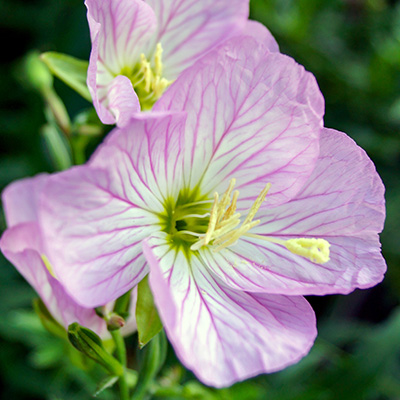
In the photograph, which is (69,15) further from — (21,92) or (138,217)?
(138,217)

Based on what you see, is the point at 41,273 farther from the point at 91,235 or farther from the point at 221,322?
Result: the point at 221,322

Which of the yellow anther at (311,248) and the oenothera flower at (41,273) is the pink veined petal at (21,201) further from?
the yellow anther at (311,248)

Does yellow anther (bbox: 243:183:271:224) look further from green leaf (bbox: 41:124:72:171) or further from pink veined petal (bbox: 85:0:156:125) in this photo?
green leaf (bbox: 41:124:72:171)

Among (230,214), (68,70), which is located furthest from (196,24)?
(230,214)

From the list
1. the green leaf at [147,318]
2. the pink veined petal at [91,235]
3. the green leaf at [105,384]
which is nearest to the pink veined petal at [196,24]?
the pink veined petal at [91,235]

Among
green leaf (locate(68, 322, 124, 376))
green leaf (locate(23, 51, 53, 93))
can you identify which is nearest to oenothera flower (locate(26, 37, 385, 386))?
green leaf (locate(68, 322, 124, 376))


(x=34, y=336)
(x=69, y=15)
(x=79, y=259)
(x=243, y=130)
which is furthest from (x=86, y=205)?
(x=69, y=15)
